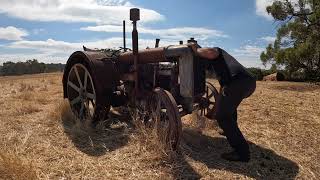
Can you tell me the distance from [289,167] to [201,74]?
207cm

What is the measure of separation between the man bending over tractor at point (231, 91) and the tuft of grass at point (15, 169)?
2.76m

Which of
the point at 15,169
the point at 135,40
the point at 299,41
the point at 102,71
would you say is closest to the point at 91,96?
the point at 102,71

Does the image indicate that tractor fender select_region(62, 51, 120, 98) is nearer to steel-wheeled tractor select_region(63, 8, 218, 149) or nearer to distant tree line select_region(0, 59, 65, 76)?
steel-wheeled tractor select_region(63, 8, 218, 149)

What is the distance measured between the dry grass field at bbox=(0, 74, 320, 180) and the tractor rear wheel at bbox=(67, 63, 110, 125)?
248mm

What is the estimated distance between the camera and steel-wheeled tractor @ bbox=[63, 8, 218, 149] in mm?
6637

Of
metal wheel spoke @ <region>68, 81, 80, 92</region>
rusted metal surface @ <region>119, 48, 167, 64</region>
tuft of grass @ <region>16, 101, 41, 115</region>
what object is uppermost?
rusted metal surface @ <region>119, 48, 167, 64</region>

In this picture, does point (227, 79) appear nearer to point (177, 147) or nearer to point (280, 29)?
point (177, 147)

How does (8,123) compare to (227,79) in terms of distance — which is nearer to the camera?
(227,79)

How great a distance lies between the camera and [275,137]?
7605mm

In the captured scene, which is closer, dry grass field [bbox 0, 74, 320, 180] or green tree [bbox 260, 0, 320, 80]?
dry grass field [bbox 0, 74, 320, 180]

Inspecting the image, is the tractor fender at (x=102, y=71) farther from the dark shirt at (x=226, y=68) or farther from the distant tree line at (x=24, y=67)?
the distant tree line at (x=24, y=67)

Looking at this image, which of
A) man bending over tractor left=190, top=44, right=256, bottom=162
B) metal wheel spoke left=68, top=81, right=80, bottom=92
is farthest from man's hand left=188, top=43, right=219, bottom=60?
metal wheel spoke left=68, top=81, right=80, bottom=92

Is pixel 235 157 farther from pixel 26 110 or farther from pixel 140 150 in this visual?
pixel 26 110

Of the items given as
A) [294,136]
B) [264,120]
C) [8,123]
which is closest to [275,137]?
[294,136]
